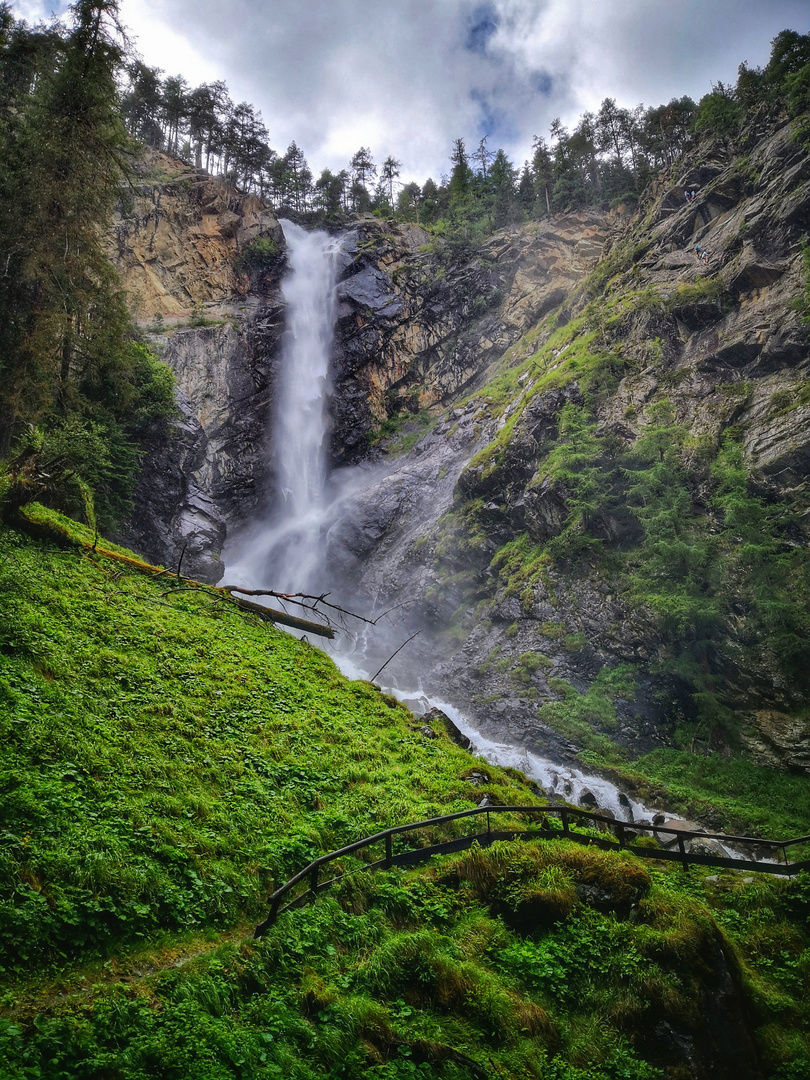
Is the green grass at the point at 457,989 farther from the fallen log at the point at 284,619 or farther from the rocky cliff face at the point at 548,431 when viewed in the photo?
the rocky cliff face at the point at 548,431

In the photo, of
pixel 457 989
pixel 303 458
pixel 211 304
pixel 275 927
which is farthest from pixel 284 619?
pixel 211 304

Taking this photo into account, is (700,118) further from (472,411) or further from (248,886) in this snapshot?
(248,886)

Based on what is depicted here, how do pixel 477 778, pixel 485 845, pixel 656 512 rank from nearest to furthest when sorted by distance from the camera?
pixel 485 845, pixel 477 778, pixel 656 512

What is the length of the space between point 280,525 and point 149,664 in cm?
2979

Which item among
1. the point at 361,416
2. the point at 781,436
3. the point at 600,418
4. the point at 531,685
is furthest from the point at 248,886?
the point at 361,416

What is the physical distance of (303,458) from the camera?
41.1 meters

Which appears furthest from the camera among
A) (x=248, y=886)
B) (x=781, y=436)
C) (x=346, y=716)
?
(x=781, y=436)

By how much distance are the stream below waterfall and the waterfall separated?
0.23ft

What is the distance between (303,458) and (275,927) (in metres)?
38.2

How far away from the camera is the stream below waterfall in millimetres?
34062

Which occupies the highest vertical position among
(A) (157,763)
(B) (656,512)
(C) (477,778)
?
(B) (656,512)

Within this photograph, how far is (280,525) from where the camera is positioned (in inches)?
1502

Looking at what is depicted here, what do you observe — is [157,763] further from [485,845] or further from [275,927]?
[485,845]

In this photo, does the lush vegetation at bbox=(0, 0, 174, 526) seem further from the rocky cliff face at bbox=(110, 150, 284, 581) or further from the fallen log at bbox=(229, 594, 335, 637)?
the rocky cliff face at bbox=(110, 150, 284, 581)
